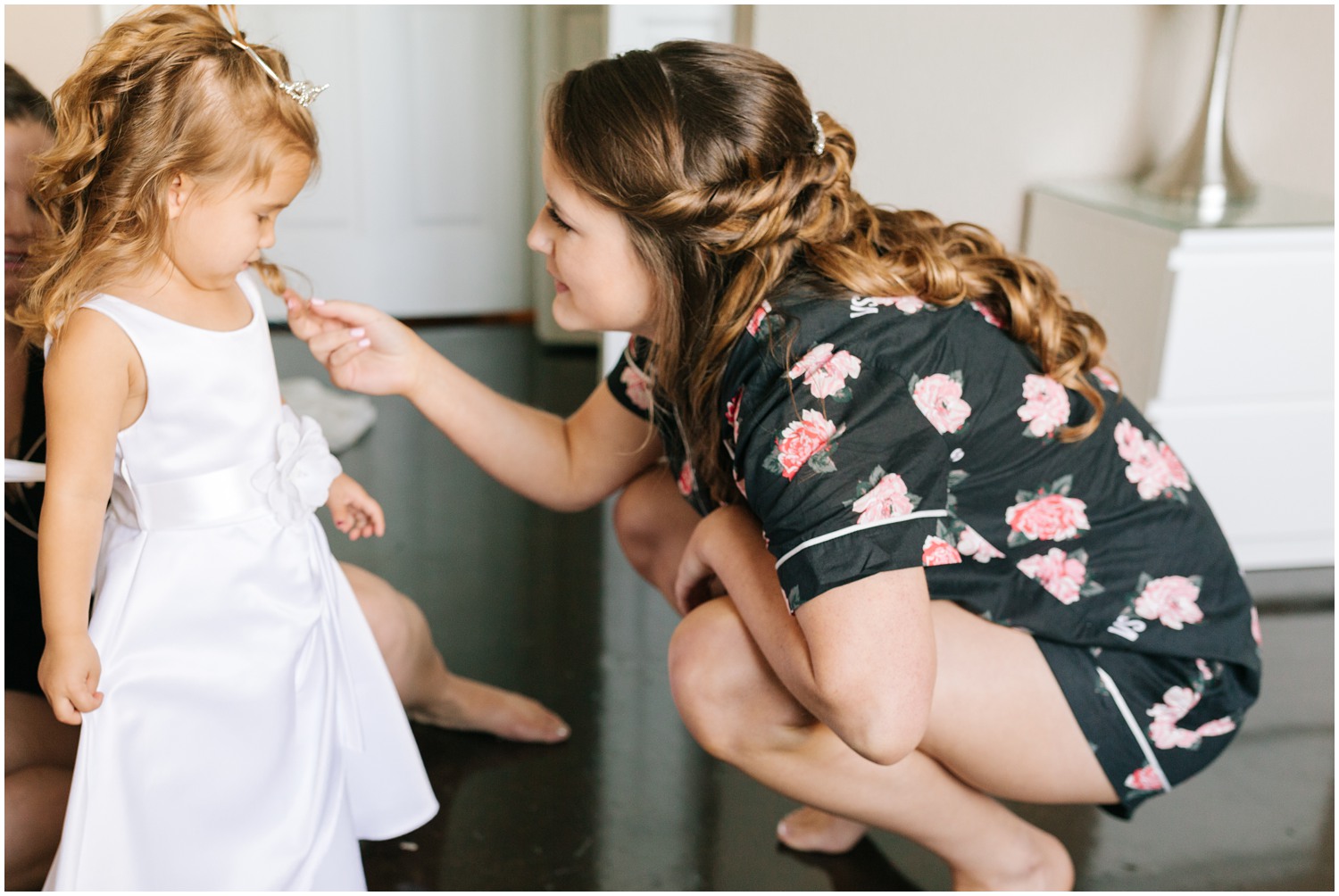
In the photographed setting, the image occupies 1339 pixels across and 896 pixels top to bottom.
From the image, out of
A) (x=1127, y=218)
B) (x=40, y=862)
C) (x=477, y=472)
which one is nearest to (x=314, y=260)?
(x=477, y=472)

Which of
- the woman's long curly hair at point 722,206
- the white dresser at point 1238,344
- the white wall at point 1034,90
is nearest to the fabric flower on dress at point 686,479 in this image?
the woman's long curly hair at point 722,206

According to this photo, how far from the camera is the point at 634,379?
1317 mm

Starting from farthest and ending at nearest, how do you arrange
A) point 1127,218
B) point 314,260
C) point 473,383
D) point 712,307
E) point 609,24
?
point 314,260 → point 609,24 → point 1127,218 → point 473,383 → point 712,307

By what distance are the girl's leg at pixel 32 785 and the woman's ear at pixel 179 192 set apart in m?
0.50

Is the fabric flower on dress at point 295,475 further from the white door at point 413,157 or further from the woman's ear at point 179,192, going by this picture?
the white door at point 413,157

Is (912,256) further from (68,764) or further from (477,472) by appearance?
(477,472)

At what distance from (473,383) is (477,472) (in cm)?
115

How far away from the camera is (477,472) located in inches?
95.9

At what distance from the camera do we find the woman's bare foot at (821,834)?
1.35m

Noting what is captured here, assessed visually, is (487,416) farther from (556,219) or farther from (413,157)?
(413,157)

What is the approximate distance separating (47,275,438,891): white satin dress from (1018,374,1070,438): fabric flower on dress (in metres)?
0.65

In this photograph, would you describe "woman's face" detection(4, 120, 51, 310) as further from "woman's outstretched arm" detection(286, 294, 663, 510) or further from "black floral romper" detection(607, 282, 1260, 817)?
"black floral romper" detection(607, 282, 1260, 817)

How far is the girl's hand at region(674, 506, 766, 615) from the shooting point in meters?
1.14

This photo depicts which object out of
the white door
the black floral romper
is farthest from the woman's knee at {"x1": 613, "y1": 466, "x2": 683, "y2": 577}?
the white door
